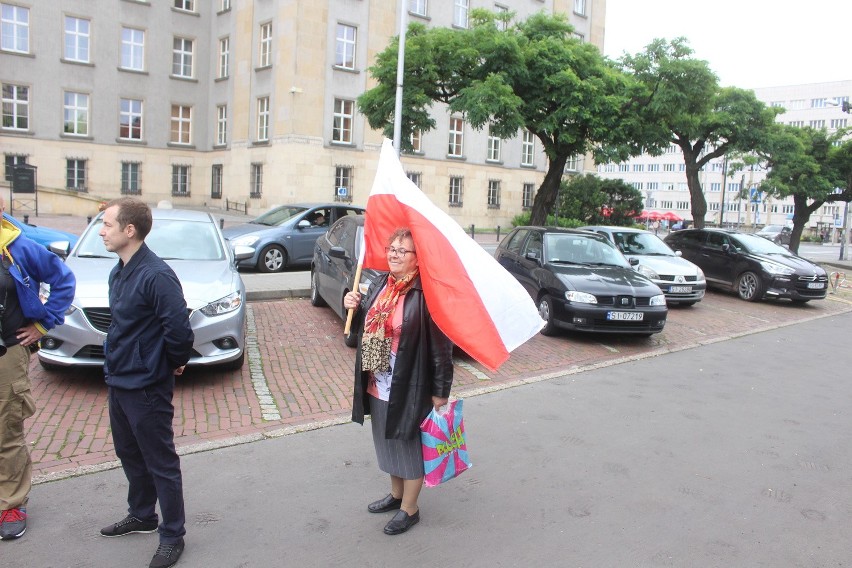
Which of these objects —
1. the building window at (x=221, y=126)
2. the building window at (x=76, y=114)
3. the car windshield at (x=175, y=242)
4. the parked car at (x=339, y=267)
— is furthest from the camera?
the building window at (x=221, y=126)

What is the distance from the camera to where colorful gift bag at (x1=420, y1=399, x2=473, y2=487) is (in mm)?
3818

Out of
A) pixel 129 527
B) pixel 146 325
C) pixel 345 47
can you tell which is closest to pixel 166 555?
pixel 129 527

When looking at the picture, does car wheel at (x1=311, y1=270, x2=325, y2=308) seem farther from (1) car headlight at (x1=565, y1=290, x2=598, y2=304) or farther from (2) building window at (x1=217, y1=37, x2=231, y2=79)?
(2) building window at (x1=217, y1=37, x2=231, y2=79)

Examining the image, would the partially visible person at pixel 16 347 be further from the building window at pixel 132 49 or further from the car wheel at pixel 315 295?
the building window at pixel 132 49

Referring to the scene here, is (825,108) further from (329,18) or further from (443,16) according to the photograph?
(329,18)

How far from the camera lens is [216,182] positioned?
41.3 m

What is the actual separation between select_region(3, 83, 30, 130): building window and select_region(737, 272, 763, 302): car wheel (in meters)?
36.6

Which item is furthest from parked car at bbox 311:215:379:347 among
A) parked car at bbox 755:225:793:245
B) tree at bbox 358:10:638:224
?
parked car at bbox 755:225:793:245

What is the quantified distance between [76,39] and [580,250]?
36.5 meters

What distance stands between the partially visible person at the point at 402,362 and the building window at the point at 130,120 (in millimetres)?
40216

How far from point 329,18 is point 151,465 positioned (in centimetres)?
3502

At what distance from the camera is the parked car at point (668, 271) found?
43.6 feet

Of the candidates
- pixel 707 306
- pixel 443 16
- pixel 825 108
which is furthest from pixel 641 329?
pixel 825 108

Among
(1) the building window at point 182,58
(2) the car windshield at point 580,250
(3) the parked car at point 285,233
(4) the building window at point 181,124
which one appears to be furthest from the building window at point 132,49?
(2) the car windshield at point 580,250
